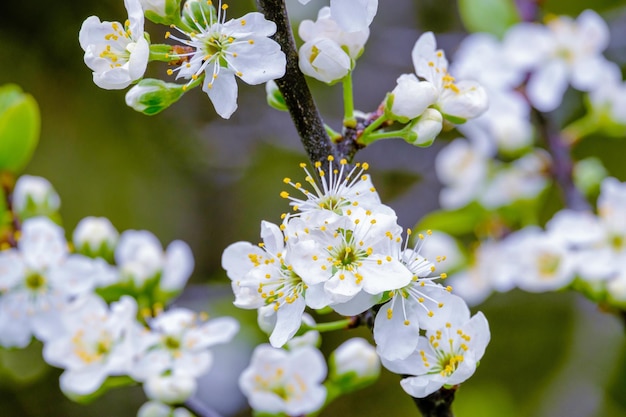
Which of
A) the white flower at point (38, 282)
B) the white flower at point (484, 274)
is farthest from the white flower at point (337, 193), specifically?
the white flower at point (484, 274)

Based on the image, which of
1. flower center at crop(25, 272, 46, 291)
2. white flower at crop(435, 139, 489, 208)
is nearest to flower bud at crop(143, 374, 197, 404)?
flower center at crop(25, 272, 46, 291)

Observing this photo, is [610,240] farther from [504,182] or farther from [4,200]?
[4,200]

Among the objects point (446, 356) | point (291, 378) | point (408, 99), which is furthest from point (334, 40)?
Result: point (291, 378)

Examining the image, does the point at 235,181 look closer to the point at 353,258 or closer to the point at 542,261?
the point at 542,261

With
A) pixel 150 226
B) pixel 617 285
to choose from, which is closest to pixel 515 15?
pixel 617 285

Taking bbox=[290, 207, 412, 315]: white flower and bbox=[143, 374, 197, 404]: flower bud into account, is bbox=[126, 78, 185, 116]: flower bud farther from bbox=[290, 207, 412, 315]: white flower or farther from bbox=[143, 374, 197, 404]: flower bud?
bbox=[143, 374, 197, 404]: flower bud
